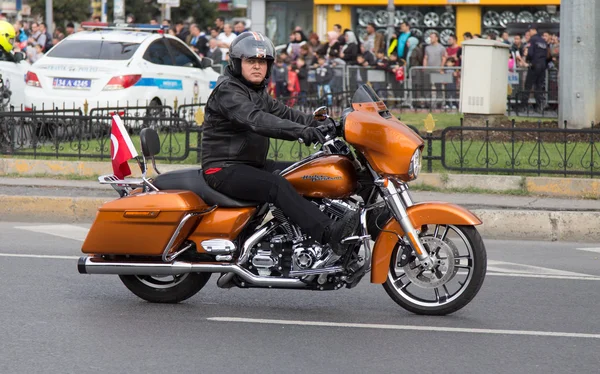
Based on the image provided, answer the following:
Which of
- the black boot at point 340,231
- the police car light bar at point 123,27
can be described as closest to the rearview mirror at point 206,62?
the police car light bar at point 123,27

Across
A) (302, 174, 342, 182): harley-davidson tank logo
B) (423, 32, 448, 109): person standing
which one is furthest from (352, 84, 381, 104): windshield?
(423, 32, 448, 109): person standing

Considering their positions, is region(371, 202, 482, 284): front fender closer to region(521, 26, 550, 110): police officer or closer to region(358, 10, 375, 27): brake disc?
region(521, 26, 550, 110): police officer

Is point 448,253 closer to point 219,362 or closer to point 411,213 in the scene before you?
point 411,213

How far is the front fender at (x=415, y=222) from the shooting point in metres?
6.84

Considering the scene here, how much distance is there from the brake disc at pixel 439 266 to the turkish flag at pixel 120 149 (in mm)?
1876

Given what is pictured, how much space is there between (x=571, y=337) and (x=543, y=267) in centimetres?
262

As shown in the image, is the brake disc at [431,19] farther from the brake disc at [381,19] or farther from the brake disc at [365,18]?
the brake disc at [365,18]

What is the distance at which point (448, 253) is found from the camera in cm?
696

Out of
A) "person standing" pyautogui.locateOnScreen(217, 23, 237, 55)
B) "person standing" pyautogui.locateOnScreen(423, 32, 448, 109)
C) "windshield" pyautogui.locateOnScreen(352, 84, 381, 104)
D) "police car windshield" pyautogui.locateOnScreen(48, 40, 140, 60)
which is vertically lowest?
"windshield" pyautogui.locateOnScreen(352, 84, 381, 104)

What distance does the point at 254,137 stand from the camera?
713 cm

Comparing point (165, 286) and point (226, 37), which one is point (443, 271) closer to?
point (165, 286)

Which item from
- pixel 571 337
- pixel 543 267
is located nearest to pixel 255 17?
pixel 543 267

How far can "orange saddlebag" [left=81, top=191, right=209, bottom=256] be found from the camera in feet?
23.3

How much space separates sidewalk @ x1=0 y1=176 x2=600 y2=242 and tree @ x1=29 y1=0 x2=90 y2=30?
128 feet
